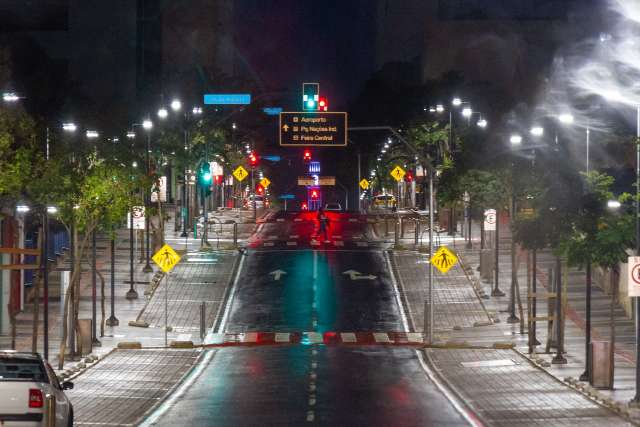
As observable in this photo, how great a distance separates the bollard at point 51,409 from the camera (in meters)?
17.5

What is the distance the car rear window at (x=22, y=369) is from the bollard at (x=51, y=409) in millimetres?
393

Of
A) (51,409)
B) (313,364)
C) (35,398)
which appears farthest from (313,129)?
(35,398)

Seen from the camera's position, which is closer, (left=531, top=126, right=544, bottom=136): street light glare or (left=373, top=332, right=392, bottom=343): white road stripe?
(left=531, top=126, right=544, bottom=136): street light glare

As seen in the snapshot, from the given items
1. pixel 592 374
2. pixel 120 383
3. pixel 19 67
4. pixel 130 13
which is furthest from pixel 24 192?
pixel 130 13

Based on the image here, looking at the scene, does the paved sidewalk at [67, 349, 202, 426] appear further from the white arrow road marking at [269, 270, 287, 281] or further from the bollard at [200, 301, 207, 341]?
the white arrow road marking at [269, 270, 287, 281]

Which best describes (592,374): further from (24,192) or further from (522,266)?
(522,266)

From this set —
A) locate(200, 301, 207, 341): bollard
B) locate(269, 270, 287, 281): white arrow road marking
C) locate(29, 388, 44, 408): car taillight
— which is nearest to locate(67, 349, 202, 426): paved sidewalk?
locate(200, 301, 207, 341): bollard

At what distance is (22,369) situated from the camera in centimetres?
1838

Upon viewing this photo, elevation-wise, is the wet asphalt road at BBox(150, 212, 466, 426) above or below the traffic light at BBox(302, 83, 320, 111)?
below

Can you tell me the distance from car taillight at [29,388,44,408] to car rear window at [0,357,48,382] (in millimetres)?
453

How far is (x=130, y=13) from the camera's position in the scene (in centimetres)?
9550

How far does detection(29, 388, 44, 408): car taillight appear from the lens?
17.3m

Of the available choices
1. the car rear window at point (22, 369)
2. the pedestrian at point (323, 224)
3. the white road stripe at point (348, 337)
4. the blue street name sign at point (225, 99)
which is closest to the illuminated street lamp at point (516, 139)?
the white road stripe at point (348, 337)

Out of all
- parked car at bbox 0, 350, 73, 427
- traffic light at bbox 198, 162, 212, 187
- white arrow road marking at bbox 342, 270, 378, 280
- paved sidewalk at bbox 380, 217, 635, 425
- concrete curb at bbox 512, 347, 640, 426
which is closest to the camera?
parked car at bbox 0, 350, 73, 427
